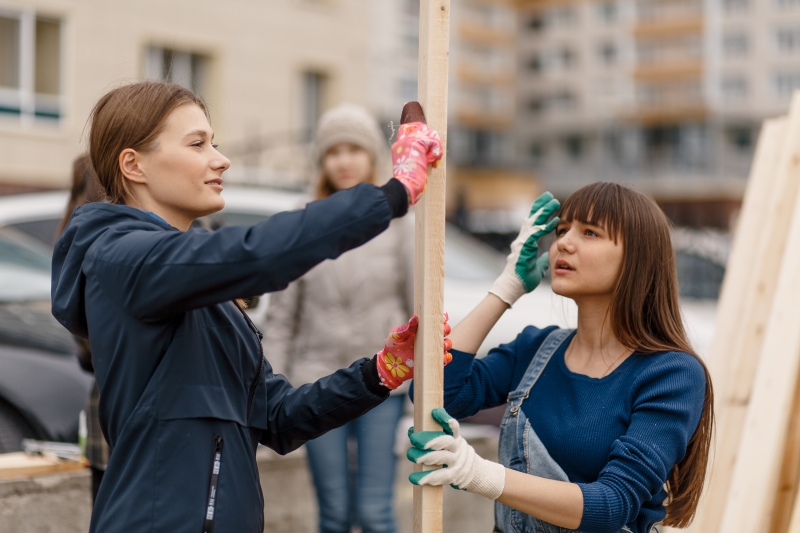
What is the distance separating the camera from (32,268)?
16.1 feet

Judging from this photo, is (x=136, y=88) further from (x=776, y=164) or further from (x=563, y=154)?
(x=563, y=154)

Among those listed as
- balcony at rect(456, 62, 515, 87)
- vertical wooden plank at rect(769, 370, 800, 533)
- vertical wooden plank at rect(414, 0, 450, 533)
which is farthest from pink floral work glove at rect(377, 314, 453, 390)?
balcony at rect(456, 62, 515, 87)

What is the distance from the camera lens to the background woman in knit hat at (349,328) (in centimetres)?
358

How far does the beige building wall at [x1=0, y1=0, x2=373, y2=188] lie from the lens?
1530 cm

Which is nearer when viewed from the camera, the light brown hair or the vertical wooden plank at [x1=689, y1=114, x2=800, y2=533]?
the light brown hair

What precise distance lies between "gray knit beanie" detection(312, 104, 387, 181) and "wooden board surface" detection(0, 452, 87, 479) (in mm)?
1630

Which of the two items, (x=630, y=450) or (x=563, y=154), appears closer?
(x=630, y=450)

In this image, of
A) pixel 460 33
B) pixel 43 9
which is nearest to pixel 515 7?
pixel 460 33

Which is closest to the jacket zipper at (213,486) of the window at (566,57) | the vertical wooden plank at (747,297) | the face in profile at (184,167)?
the face in profile at (184,167)

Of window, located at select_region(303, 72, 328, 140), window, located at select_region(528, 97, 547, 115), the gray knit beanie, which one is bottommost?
the gray knit beanie

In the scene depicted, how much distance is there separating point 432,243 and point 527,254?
598 mm

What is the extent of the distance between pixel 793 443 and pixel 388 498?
1584 mm

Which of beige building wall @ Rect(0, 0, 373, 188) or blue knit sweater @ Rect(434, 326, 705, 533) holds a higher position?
beige building wall @ Rect(0, 0, 373, 188)

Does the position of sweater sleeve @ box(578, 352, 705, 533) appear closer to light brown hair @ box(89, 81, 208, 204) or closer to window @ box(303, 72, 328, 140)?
light brown hair @ box(89, 81, 208, 204)
